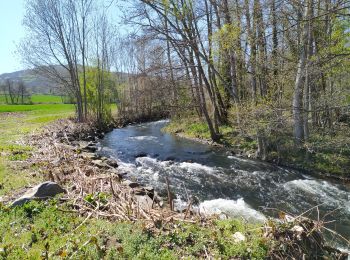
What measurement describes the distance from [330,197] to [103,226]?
7527 millimetres

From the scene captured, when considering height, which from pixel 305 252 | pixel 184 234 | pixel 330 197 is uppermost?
pixel 184 234

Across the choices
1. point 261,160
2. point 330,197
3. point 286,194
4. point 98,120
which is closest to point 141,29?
point 261,160

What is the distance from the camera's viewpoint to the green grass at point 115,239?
4.54 metres

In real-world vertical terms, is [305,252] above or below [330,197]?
above

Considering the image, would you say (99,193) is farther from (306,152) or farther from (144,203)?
(306,152)

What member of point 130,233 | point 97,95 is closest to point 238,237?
point 130,233

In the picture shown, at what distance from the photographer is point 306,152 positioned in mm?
12867

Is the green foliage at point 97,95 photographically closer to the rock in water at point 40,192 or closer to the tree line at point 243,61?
the tree line at point 243,61

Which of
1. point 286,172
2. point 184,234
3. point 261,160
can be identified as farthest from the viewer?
point 261,160

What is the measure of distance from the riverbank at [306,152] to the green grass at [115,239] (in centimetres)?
555

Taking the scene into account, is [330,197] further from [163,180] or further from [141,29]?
[141,29]

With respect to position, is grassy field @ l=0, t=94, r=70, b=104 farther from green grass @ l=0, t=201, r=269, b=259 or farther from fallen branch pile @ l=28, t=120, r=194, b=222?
green grass @ l=0, t=201, r=269, b=259

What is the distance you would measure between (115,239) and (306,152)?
10563 millimetres

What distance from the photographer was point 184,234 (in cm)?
502
